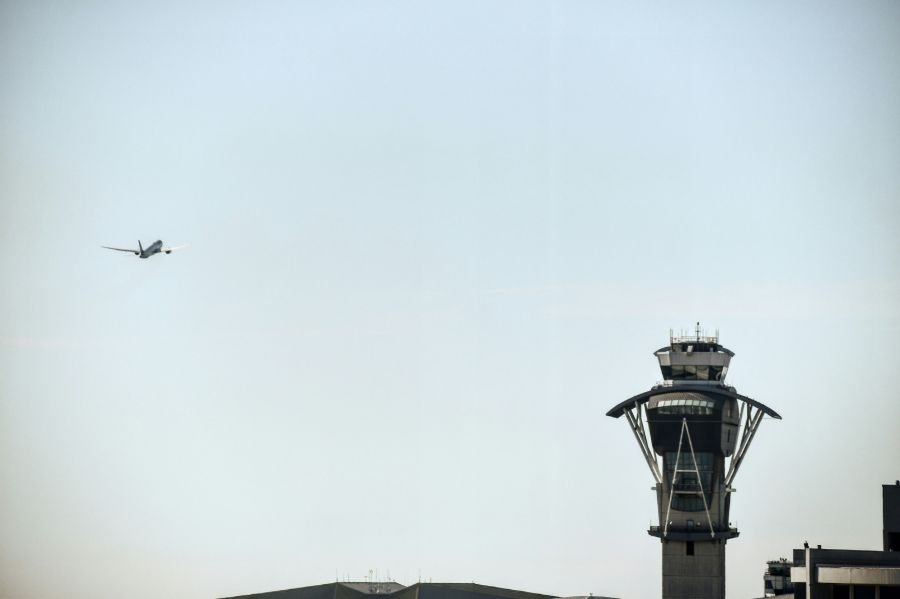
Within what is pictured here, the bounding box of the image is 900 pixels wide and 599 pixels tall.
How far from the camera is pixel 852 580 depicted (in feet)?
545

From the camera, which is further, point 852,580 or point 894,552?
point 894,552

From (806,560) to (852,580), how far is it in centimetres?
920

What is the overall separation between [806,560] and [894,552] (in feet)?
64.4

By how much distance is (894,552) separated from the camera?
625 ft

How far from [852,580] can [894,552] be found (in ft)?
86.2

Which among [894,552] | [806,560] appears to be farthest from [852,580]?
[894,552]

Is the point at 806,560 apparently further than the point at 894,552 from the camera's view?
No

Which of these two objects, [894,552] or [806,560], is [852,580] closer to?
[806,560]

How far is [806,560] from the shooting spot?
175000 mm
